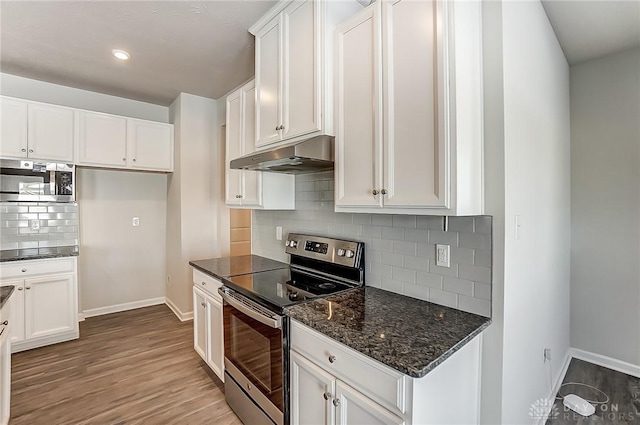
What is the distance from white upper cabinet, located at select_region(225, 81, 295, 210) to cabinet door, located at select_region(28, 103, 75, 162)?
192 cm

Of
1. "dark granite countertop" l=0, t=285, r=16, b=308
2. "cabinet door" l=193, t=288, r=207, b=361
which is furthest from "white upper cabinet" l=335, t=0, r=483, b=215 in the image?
"dark granite countertop" l=0, t=285, r=16, b=308

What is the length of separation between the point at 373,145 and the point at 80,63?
310 cm

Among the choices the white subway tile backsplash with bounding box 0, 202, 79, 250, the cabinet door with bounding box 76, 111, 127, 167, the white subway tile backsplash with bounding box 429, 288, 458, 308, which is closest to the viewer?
the white subway tile backsplash with bounding box 429, 288, 458, 308

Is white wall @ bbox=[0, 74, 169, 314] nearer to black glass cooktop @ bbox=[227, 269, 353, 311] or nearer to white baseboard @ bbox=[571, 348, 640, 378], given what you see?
black glass cooktop @ bbox=[227, 269, 353, 311]

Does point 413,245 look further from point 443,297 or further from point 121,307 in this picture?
point 121,307

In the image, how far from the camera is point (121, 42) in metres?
2.51

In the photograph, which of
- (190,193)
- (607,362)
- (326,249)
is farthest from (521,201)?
(190,193)

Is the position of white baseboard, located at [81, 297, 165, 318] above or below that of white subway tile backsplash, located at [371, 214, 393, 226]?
below

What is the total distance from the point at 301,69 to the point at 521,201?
1441mm

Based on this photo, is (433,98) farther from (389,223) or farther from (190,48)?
(190,48)

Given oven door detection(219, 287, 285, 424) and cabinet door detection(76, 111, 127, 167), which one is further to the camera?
cabinet door detection(76, 111, 127, 167)

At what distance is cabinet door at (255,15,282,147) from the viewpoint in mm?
2035

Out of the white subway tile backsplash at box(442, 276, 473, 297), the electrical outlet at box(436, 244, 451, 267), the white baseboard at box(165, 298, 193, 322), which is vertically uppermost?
the electrical outlet at box(436, 244, 451, 267)

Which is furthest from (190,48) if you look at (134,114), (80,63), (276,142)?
(134,114)
